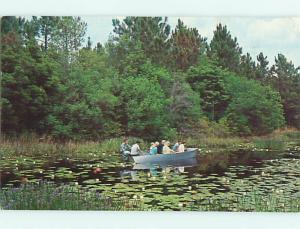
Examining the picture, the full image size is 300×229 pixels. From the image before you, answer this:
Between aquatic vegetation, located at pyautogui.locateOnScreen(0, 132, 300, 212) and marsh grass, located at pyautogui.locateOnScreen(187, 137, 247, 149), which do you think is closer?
aquatic vegetation, located at pyautogui.locateOnScreen(0, 132, 300, 212)

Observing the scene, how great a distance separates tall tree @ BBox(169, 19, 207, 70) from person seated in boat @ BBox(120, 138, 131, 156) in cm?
54

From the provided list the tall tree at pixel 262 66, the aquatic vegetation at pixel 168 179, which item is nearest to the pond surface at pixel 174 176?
the aquatic vegetation at pixel 168 179

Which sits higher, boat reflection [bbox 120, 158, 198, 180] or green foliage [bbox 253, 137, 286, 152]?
green foliage [bbox 253, 137, 286, 152]

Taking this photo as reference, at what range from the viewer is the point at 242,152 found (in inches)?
165

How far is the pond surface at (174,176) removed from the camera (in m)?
4.09

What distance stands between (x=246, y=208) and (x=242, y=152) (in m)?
0.34

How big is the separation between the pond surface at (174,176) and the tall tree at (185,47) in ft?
1.85

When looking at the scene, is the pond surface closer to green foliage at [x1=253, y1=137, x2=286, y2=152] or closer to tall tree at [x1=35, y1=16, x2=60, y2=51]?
green foliage at [x1=253, y1=137, x2=286, y2=152]

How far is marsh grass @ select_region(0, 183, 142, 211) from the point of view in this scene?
13.6 ft

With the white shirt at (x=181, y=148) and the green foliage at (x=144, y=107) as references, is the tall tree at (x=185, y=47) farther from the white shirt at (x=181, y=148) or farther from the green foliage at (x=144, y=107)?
the white shirt at (x=181, y=148)

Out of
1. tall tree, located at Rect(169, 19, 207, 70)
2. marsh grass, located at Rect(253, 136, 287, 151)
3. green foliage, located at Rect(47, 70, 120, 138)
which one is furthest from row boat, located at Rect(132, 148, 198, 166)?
tall tree, located at Rect(169, 19, 207, 70)

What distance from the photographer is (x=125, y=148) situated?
13.8ft

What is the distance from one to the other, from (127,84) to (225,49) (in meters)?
0.62

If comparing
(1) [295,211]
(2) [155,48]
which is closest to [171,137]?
(2) [155,48]
